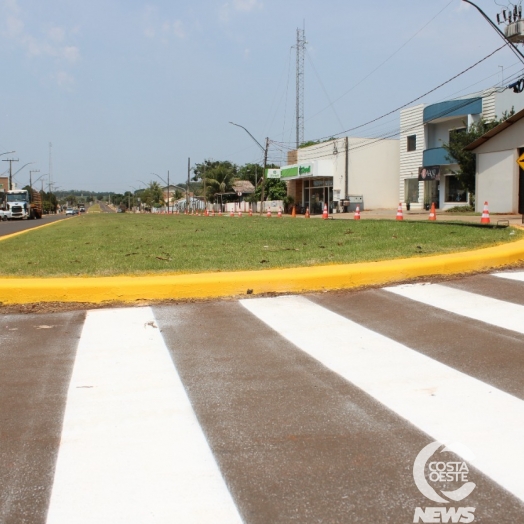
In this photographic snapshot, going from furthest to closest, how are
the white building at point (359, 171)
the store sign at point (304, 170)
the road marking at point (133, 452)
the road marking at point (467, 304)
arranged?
the store sign at point (304, 170)
the white building at point (359, 171)
the road marking at point (467, 304)
the road marking at point (133, 452)

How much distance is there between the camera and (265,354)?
15.2 ft

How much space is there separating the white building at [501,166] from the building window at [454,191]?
761 centimetres

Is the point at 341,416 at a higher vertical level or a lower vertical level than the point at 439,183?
lower

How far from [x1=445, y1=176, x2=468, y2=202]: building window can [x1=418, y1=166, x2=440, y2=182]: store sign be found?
0.79 meters

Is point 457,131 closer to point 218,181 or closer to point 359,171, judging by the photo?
point 359,171

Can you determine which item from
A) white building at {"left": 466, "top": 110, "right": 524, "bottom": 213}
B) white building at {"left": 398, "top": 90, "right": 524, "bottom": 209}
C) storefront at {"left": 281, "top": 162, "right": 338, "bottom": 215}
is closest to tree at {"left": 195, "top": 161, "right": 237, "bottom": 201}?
storefront at {"left": 281, "top": 162, "right": 338, "bottom": 215}

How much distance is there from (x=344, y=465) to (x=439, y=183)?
1589 inches

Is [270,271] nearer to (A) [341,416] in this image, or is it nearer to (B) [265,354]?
(B) [265,354]

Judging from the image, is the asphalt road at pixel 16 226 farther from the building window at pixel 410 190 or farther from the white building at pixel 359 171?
the building window at pixel 410 190

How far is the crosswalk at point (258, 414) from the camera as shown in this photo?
260 centimetres

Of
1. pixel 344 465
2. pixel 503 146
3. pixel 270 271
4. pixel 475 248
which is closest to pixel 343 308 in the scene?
pixel 270 271

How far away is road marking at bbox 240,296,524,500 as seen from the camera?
9.76 ft

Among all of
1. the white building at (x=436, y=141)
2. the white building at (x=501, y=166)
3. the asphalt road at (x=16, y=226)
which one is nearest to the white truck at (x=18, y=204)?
the asphalt road at (x=16, y=226)

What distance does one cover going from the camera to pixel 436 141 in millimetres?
41781
